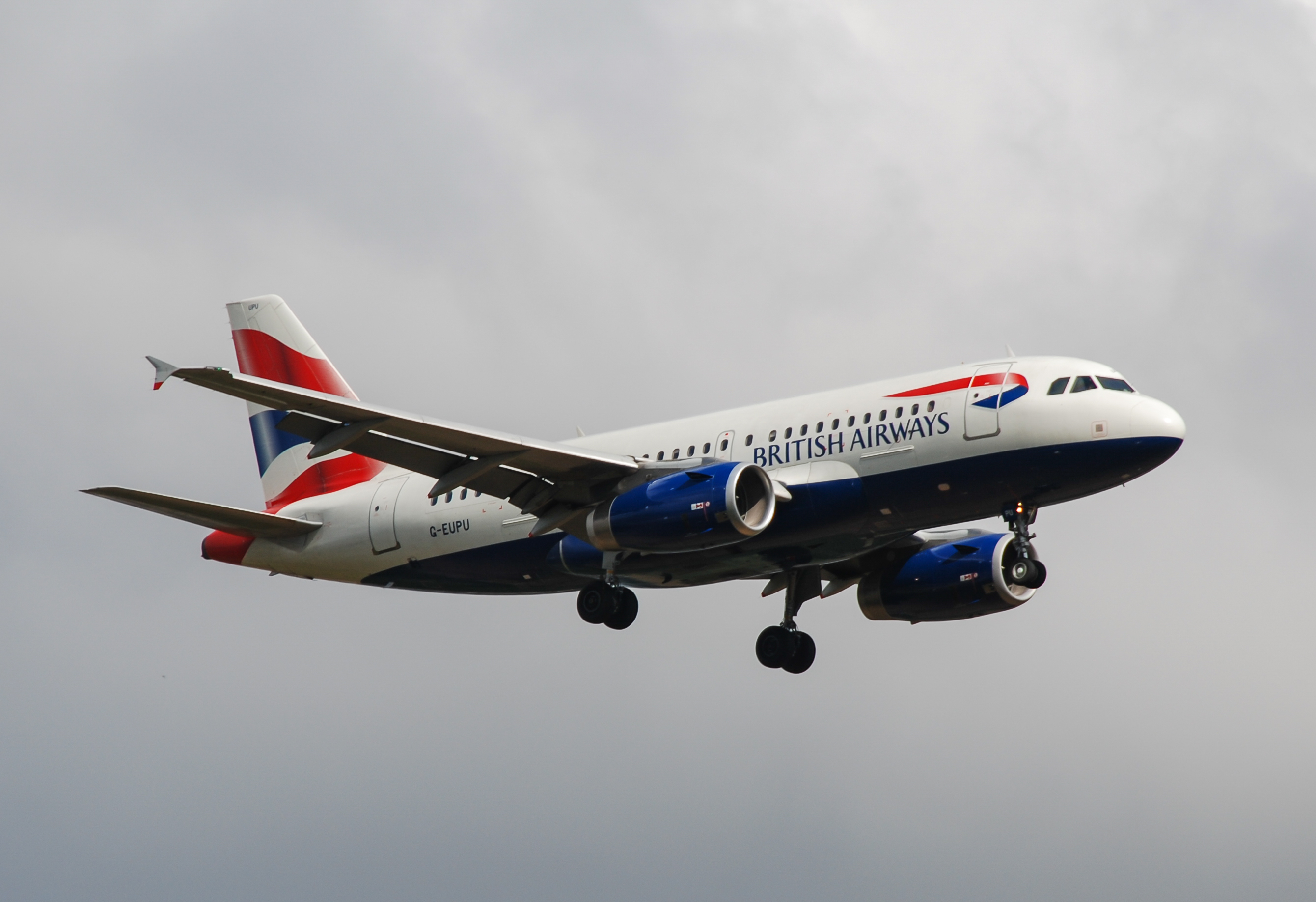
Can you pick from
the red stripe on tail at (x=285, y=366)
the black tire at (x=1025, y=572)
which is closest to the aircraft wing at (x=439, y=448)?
the black tire at (x=1025, y=572)

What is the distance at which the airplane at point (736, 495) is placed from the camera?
34438 millimetres

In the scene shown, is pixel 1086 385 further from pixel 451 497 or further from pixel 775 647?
pixel 451 497

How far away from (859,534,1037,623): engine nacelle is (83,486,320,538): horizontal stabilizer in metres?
14.2

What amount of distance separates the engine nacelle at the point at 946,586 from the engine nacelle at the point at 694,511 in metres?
7.77

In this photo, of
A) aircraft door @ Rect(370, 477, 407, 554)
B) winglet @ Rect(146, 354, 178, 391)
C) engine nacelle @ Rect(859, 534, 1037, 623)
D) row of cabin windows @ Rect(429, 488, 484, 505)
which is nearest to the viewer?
winglet @ Rect(146, 354, 178, 391)

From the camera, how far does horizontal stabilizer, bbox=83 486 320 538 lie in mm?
36719

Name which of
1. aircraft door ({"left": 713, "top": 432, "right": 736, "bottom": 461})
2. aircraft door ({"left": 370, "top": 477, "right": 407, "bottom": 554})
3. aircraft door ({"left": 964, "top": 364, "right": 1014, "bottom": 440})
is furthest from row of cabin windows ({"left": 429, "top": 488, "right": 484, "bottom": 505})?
aircraft door ({"left": 964, "top": 364, "right": 1014, "bottom": 440})

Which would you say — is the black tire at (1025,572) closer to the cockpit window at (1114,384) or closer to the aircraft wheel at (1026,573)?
the aircraft wheel at (1026,573)

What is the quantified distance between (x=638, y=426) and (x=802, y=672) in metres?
7.66

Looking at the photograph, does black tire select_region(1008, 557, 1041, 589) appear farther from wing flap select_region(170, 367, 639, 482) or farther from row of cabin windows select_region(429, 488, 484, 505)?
row of cabin windows select_region(429, 488, 484, 505)

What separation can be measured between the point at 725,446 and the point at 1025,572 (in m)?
6.98

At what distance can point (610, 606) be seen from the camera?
127ft

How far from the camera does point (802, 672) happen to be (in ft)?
140

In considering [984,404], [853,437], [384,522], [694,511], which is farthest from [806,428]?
[384,522]
